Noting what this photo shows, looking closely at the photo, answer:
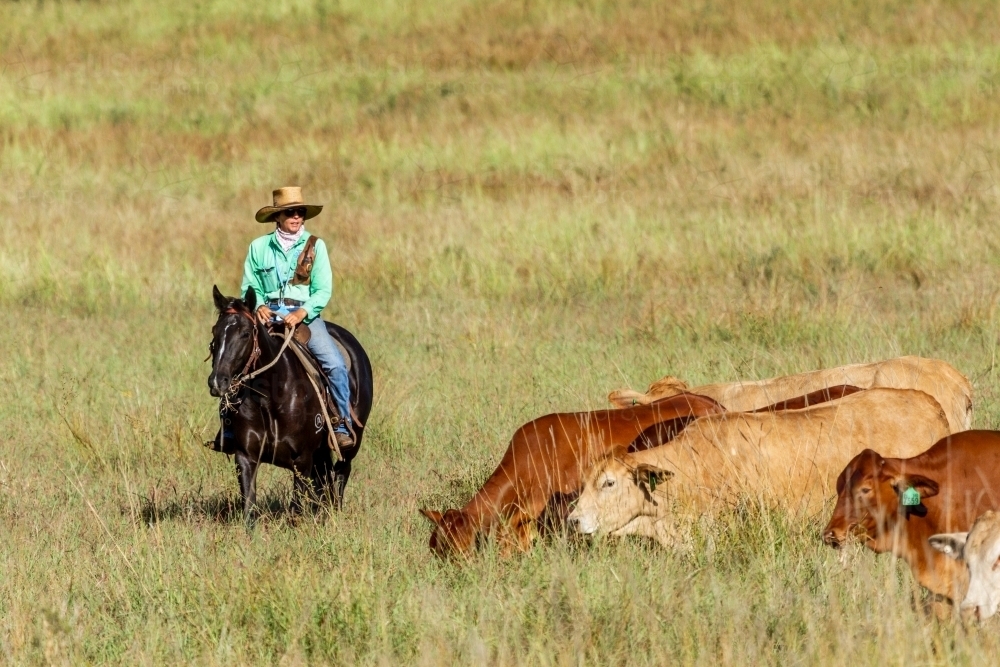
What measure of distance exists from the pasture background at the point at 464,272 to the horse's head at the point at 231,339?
86cm

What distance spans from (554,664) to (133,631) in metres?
1.88

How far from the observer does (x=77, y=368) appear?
12.9 m

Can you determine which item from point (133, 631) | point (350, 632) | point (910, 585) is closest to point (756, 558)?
point (910, 585)

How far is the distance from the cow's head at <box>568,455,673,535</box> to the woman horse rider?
7.65 feet

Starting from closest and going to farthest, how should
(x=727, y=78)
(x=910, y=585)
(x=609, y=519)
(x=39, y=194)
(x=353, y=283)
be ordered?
1. (x=910, y=585)
2. (x=609, y=519)
3. (x=353, y=283)
4. (x=39, y=194)
5. (x=727, y=78)

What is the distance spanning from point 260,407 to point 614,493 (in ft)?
8.06

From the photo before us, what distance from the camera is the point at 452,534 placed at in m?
7.35

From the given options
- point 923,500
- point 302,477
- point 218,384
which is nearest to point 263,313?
point 218,384

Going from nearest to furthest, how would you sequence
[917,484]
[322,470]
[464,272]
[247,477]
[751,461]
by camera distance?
1. [917,484]
2. [751,461]
3. [247,477]
4. [322,470]
5. [464,272]

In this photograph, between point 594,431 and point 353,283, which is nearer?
point 594,431

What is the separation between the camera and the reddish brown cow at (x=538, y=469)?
746 cm

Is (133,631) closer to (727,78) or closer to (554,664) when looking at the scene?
(554,664)

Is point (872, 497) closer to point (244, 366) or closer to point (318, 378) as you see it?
point (244, 366)

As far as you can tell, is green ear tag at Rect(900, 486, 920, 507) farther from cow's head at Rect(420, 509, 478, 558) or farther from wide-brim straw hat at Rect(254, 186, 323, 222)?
wide-brim straw hat at Rect(254, 186, 323, 222)
